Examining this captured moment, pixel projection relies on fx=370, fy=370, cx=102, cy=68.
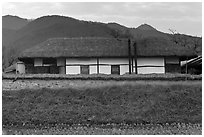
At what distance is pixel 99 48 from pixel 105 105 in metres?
14.1

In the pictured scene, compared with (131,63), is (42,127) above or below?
below

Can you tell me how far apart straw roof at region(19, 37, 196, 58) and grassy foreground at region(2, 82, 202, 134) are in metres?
11.0

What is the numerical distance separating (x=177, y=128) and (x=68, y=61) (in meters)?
17.4

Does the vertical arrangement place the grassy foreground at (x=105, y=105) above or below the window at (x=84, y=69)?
below

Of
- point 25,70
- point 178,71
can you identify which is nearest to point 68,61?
point 25,70

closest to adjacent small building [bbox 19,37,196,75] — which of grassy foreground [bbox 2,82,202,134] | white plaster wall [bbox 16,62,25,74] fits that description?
white plaster wall [bbox 16,62,25,74]

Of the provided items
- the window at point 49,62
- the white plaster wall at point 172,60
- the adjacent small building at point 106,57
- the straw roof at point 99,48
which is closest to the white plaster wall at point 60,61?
the adjacent small building at point 106,57

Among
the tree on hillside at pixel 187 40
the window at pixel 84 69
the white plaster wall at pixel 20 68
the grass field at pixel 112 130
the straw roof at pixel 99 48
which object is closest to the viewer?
the grass field at pixel 112 130

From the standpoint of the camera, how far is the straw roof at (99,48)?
95.6ft

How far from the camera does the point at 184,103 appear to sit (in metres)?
16.2

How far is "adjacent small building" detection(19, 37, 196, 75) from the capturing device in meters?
29.2

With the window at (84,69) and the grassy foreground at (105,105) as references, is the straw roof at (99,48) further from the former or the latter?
the grassy foreground at (105,105)

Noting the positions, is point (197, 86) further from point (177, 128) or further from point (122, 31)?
point (122, 31)

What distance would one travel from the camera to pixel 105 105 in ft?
52.4
